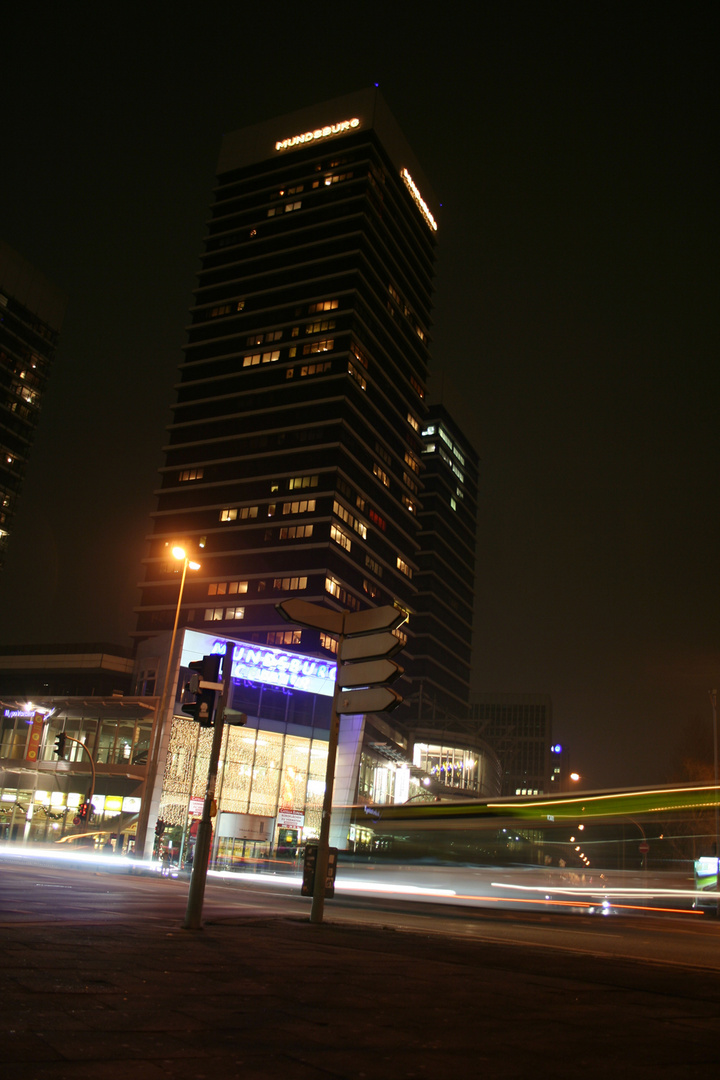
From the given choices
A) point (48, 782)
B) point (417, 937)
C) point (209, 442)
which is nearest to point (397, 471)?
point (209, 442)

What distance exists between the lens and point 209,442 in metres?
116

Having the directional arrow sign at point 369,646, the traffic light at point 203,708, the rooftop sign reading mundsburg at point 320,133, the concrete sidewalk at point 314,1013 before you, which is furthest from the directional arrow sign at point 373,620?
the rooftop sign reading mundsburg at point 320,133

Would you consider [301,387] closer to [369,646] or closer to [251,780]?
[251,780]

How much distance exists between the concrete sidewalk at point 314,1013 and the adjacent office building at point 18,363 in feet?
442

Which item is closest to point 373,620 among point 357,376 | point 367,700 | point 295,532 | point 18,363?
point 367,700

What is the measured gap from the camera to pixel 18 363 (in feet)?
440

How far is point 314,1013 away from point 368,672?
25.7ft

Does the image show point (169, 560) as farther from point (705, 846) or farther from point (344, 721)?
point (705, 846)

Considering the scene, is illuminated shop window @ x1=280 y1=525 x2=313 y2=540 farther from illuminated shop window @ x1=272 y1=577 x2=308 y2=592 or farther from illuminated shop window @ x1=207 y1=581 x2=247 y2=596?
illuminated shop window @ x1=207 y1=581 x2=247 y2=596

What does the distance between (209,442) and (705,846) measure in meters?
103

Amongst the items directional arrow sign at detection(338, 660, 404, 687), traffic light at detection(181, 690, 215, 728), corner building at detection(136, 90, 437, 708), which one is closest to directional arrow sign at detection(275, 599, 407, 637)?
directional arrow sign at detection(338, 660, 404, 687)

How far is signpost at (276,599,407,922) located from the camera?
514 inches

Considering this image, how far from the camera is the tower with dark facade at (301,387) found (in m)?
107

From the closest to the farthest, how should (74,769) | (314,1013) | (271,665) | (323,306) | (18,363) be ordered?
(314,1013), (271,665), (74,769), (323,306), (18,363)
